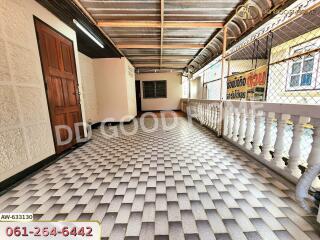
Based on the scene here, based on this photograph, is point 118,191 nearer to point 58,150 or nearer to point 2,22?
point 58,150

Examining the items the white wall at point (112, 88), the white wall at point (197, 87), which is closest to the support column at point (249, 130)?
the white wall at point (112, 88)

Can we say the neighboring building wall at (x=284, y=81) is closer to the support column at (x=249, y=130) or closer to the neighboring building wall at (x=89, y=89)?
the support column at (x=249, y=130)

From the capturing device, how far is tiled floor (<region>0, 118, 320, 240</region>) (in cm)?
137

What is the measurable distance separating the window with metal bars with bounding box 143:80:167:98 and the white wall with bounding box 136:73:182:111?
0.25 m

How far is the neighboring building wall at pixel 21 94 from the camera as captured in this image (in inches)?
84.2

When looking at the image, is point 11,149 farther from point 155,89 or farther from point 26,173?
point 155,89

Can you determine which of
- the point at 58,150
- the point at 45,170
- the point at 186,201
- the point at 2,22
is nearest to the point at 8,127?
the point at 45,170

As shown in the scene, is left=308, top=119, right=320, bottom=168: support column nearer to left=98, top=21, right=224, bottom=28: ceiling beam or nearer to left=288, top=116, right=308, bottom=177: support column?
left=288, top=116, right=308, bottom=177: support column

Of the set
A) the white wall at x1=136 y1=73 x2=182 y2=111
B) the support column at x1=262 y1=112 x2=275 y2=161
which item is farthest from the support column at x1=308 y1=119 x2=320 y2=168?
the white wall at x1=136 y1=73 x2=182 y2=111

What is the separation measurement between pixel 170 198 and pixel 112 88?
6.15 metres

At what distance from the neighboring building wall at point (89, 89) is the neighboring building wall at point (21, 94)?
3072 mm

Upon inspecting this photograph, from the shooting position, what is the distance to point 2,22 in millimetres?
2145

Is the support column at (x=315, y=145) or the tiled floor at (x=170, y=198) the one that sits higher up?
the support column at (x=315, y=145)

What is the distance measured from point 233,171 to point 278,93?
17.5ft
